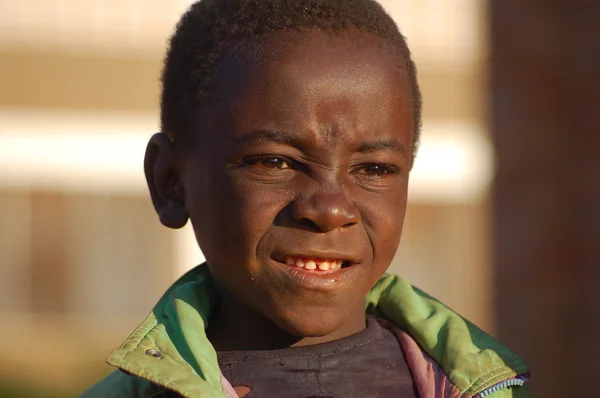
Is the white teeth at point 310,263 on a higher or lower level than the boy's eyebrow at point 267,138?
lower

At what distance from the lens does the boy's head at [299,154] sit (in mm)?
2617

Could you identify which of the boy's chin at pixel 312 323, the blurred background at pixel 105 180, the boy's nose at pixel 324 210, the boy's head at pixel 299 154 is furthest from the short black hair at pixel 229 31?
the blurred background at pixel 105 180

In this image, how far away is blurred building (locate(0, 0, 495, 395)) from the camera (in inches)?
436

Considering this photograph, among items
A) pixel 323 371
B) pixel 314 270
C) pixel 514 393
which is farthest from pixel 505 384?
pixel 314 270

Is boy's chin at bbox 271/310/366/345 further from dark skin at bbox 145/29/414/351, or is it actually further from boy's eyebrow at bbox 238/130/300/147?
boy's eyebrow at bbox 238/130/300/147

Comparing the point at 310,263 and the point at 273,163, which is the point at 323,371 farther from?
the point at 273,163

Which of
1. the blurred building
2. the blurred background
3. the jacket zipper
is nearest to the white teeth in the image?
the jacket zipper

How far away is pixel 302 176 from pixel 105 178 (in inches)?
359

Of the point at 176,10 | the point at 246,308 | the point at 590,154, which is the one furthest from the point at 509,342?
the point at 176,10

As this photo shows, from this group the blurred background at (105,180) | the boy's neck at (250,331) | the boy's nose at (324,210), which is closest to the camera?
the boy's nose at (324,210)

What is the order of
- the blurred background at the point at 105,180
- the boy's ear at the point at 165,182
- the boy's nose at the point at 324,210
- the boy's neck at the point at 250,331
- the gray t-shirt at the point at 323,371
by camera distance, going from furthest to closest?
the blurred background at the point at 105,180 → the boy's ear at the point at 165,182 → the boy's neck at the point at 250,331 → the gray t-shirt at the point at 323,371 → the boy's nose at the point at 324,210

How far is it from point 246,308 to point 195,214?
254 mm

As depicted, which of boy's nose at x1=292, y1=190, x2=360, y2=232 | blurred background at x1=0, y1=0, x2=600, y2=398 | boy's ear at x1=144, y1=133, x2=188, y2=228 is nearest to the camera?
boy's nose at x1=292, y1=190, x2=360, y2=232

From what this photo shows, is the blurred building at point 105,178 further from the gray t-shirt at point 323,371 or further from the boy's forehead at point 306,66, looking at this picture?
the boy's forehead at point 306,66
